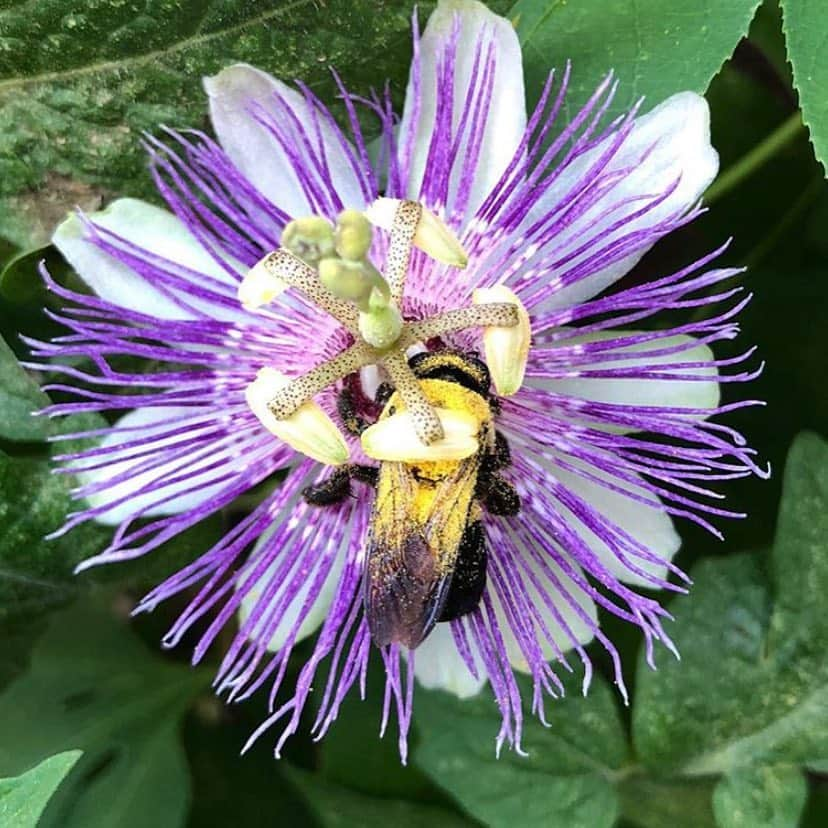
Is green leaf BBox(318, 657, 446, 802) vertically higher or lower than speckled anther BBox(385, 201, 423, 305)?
lower

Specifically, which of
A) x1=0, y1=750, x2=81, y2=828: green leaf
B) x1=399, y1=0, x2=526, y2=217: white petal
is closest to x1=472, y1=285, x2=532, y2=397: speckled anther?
x1=399, y1=0, x2=526, y2=217: white petal

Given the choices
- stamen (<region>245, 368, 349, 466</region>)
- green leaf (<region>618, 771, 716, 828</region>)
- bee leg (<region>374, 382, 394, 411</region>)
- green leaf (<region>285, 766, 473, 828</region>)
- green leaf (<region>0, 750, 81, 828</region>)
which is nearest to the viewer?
green leaf (<region>0, 750, 81, 828</region>)

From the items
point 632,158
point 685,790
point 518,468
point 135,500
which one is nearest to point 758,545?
point 685,790

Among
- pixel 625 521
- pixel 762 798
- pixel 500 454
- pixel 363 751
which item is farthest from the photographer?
pixel 363 751

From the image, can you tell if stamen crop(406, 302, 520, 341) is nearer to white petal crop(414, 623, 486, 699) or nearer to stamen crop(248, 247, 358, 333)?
stamen crop(248, 247, 358, 333)

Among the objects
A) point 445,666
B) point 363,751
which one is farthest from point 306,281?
point 363,751

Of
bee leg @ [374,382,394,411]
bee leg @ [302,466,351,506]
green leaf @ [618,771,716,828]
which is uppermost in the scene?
bee leg @ [374,382,394,411]

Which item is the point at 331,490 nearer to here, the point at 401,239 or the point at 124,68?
the point at 401,239
